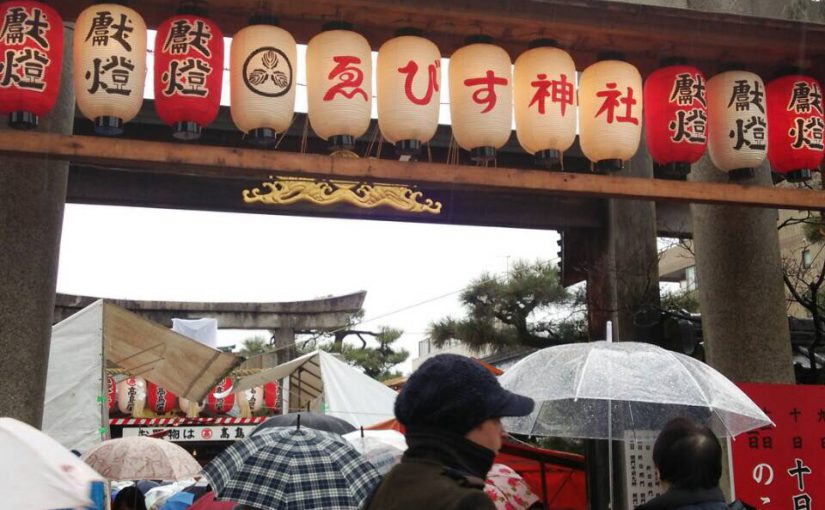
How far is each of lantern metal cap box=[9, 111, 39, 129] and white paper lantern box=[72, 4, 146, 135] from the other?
35 centimetres

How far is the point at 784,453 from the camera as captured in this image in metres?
7.92

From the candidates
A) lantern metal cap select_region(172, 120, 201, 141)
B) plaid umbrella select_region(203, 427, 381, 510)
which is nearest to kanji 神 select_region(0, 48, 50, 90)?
lantern metal cap select_region(172, 120, 201, 141)

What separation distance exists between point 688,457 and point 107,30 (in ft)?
17.7

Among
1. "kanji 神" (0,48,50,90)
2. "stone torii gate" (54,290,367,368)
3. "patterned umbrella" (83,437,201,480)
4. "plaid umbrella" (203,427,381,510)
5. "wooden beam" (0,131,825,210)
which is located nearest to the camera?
"plaid umbrella" (203,427,381,510)

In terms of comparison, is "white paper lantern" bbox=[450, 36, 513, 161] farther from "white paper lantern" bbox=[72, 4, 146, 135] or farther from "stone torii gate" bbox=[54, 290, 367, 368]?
"stone torii gate" bbox=[54, 290, 367, 368]

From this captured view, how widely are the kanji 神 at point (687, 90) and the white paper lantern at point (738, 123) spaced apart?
25 centimetres

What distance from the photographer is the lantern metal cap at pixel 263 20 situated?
738cm

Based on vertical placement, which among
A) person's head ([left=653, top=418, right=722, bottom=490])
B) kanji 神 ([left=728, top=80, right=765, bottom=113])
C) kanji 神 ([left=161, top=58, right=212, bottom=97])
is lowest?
person's head ([left=653, top=418, right=722, bottom=490])

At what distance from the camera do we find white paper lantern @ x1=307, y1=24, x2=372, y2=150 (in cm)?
725

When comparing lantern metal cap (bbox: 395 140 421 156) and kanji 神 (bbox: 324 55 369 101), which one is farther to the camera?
lantern metal cap (bbox: 395 140 421 156)

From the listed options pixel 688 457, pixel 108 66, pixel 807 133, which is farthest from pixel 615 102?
pixel 688 457

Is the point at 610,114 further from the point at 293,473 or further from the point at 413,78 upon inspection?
the point at 293,473

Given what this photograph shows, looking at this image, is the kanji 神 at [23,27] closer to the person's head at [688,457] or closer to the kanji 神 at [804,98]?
Result: the person's head at [688,457]

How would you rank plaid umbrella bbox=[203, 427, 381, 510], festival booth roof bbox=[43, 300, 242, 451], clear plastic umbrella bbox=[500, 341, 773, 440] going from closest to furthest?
plaid umbrella bbox=[203, 427, 381, 510], clear plastic umbrella bbox=[500, 341, 773, 440], festival booth roof bbox=[43, 300, 242, 451]
